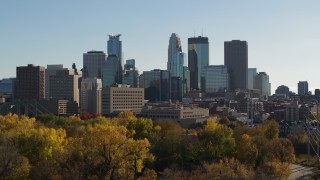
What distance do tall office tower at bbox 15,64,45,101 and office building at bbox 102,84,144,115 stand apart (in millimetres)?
33664

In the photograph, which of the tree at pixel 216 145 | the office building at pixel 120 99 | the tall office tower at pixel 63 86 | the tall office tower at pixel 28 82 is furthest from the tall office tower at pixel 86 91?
the tree at pixel 216 145

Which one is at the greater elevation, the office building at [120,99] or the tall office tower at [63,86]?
the tall office tower at [63,86]

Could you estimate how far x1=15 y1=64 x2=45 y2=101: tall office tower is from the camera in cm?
16638

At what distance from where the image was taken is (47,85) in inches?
7190

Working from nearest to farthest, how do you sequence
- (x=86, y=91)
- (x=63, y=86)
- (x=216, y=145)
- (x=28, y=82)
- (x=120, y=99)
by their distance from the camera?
(x=216, y=145)
(x=120, y=99)
(x=86, y=91)
(x=28, y=82)
(x=63, y=86)

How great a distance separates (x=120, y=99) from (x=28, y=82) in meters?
38.4

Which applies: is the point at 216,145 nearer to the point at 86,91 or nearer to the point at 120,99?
the point at 120,99

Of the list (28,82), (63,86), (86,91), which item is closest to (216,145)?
(86,91)

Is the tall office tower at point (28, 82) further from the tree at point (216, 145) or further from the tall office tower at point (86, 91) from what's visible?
the tree at point (216, 145)

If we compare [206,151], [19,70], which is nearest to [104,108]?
[19,70]

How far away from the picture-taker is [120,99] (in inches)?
5733

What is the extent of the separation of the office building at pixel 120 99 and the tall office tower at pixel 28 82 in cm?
3366

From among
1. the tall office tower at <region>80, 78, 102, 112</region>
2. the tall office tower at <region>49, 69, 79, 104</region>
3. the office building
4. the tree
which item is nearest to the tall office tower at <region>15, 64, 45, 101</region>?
the tall office tower at <region>49, 69, 79, 104</region>

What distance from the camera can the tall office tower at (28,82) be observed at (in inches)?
6550
